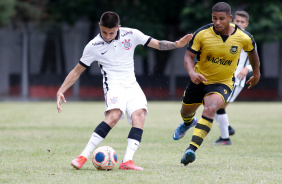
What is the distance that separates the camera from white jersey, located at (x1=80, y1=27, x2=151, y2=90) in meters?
7.32

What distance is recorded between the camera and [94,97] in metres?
30.6

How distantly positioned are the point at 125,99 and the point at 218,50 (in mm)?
1510

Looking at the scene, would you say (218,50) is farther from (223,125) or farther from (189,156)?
(223,125)

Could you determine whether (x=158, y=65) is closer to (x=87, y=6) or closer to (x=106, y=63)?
(x=87, y=6)

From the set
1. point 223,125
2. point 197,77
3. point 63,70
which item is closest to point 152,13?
point 63,70

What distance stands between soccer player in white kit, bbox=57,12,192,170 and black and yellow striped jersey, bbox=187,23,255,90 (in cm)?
54

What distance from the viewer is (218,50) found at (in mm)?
7785

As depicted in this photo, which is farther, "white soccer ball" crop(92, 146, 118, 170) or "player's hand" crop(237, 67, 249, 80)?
"player's hand" crop(237, 67, 249, 80)

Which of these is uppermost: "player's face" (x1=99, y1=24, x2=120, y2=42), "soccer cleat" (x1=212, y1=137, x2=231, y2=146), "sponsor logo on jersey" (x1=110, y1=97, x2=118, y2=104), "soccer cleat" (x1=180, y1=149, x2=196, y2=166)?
"player's face" (x1=99, y1=24, x2=120, y2=42)

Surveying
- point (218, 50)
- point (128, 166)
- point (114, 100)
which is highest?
point (218, 50)

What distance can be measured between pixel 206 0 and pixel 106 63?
22695mm

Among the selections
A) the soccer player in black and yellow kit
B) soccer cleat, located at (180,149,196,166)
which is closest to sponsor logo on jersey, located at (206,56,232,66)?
the soccer player in black and yellow kit

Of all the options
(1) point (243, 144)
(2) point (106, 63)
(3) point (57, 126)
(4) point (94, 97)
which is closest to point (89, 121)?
(3) point (57, 126)

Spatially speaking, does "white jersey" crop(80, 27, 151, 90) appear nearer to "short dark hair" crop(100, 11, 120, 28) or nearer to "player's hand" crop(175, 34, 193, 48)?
"short dark hair" crop(100, 11, 120, 28)
